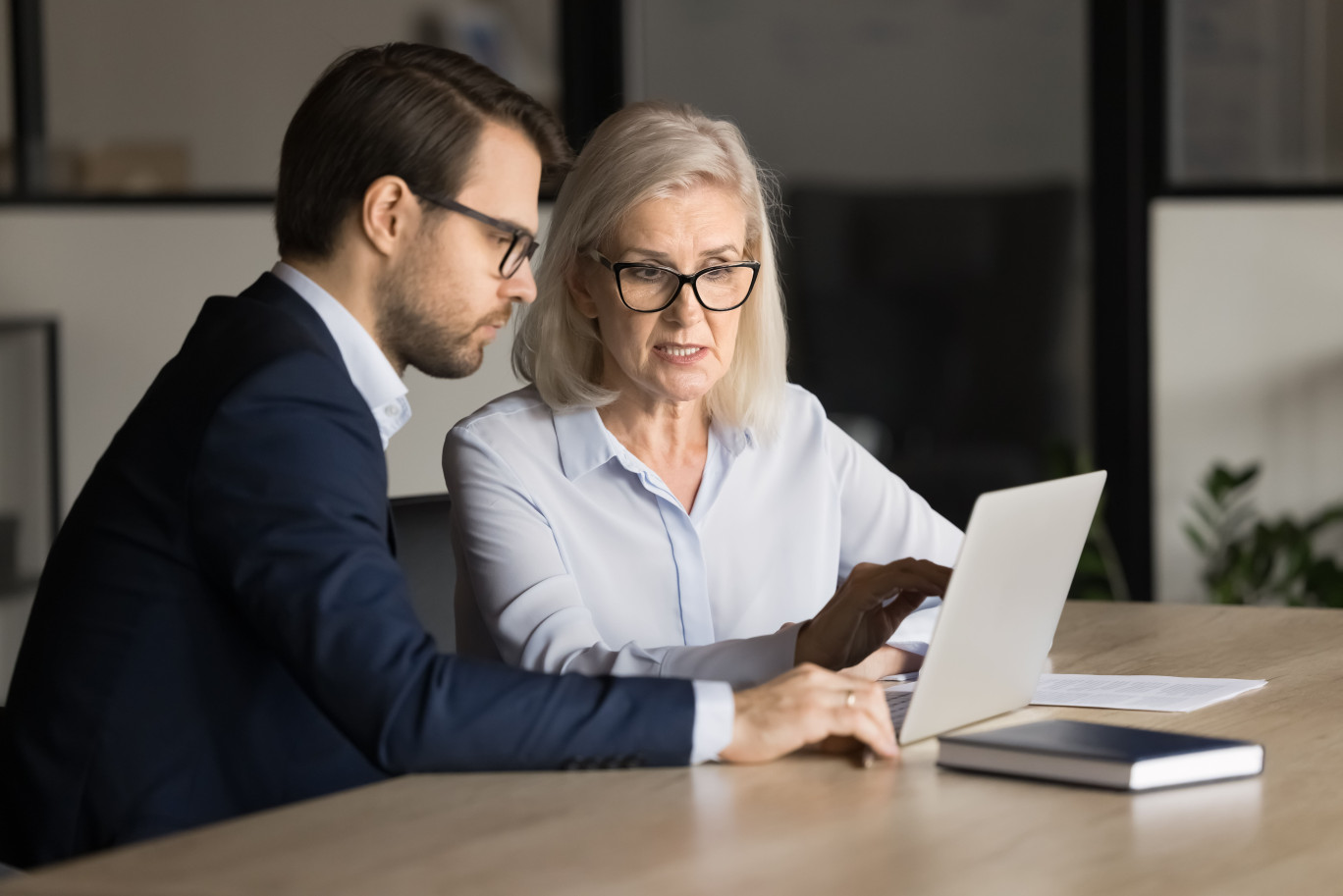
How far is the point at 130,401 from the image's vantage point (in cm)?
383

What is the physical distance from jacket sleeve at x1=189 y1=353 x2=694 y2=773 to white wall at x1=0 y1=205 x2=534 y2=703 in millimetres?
2592

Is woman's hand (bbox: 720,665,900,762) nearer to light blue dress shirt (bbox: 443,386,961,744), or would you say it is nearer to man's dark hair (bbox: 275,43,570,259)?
light blue dress shirt (bbox: 443,386,961,744)

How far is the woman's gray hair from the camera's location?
6.08 ft

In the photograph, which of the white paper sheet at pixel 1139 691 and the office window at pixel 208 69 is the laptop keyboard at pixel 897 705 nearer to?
the white paper sheet at pixel 1139 691

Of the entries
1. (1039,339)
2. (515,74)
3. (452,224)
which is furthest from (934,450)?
(452,224)

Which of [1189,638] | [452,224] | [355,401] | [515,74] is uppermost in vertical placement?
[515,74]

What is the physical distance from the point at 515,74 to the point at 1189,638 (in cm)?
275

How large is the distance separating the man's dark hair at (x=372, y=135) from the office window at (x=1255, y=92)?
2.72 m

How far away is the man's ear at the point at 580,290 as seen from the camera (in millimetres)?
1928

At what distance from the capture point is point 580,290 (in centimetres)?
194

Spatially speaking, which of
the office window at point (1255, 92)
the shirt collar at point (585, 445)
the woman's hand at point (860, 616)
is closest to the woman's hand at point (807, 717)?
the woman's hand at point (860, 616)

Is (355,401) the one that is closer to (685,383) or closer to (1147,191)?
(685,383)

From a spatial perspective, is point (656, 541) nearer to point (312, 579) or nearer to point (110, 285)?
point (312, 579)

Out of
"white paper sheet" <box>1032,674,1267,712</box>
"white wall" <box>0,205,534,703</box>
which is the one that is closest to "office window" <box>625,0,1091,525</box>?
"white wall" <box>0,205,534,703</box>
